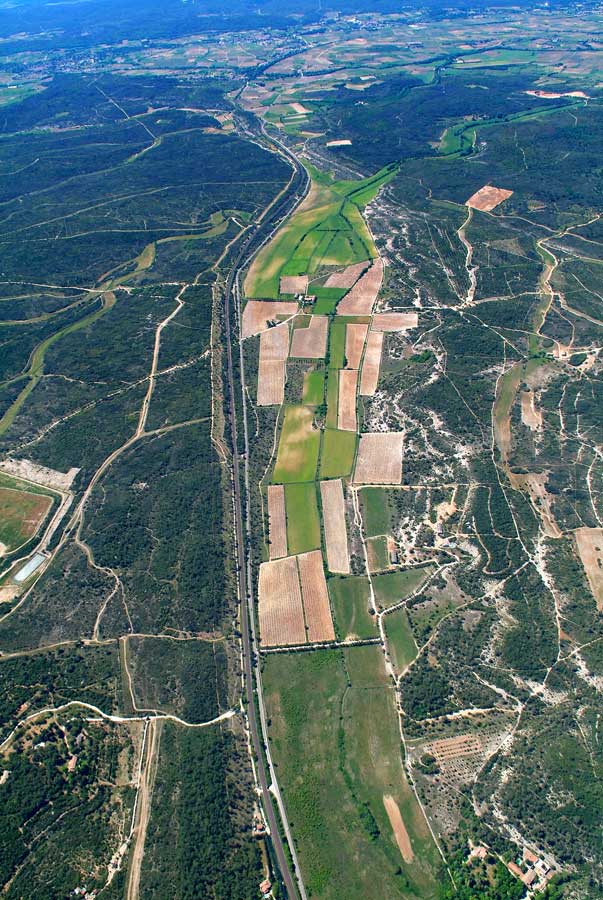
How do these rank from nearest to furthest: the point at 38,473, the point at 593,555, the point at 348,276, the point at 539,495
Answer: the point at 593,555 < the point at 539,495 < the point at 38,473 < the point at 348,276

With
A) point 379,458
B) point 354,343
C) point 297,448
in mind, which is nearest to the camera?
point 379,458

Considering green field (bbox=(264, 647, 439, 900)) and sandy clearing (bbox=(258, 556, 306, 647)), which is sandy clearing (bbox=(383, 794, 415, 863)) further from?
sandy clearing (bbox=(258, 556, 306, 647))

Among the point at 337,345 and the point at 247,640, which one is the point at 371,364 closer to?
the point at 337,345

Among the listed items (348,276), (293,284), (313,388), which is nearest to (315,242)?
(348,276)

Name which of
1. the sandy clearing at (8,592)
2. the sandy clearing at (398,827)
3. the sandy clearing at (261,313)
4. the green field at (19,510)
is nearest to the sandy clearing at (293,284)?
the sandy clearing at (261,313)

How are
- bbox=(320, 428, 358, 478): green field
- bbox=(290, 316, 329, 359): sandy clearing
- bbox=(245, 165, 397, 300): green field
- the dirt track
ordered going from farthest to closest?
bbox=(245, 165, 397, 300): green field < bbox=(290, 316, 329, 359): sandy clearing < bbox=(320, 428, 358, 478): green field < the dirt track

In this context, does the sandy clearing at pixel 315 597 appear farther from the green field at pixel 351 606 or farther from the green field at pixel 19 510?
the green field at pixel 19 510

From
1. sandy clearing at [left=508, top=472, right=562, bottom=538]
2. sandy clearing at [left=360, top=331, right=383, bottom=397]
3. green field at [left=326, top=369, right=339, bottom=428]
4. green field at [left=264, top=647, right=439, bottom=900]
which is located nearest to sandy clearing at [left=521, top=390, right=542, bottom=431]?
sandy clearing at [left=508, top=472, right=562, bottom=538]
